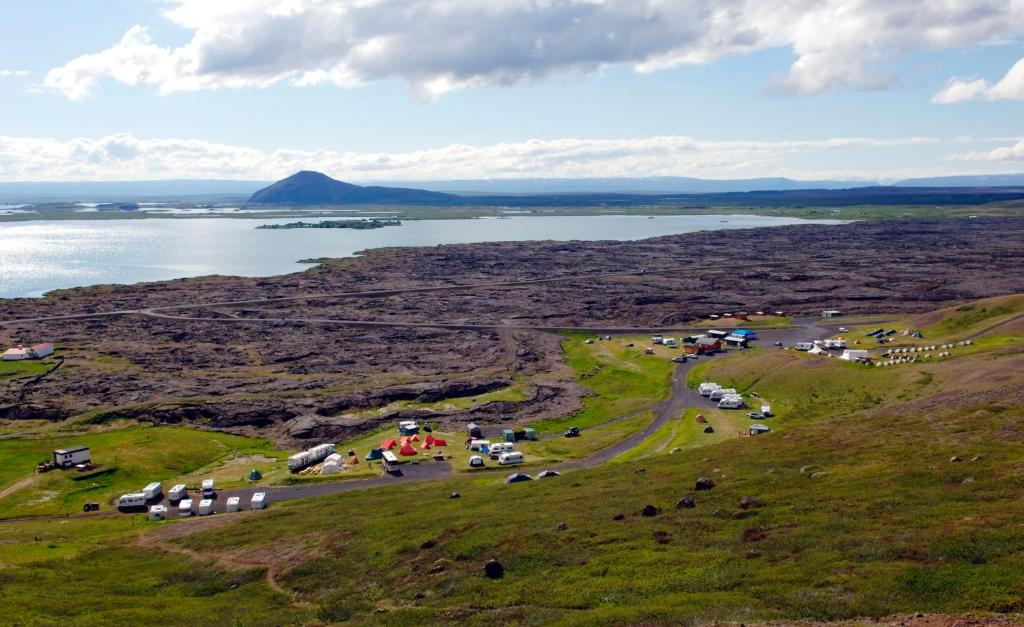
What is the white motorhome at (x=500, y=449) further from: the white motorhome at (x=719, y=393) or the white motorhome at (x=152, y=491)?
the white motorhome at (x=152, y=491)

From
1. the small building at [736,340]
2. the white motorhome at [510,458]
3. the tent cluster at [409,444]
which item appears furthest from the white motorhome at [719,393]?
the small building at [736,340]

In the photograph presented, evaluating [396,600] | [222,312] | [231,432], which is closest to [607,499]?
[396,600]

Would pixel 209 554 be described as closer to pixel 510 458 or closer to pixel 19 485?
pixel 510 458

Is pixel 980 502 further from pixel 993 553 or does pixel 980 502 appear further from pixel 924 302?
pixel 924 302

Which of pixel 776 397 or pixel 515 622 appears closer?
pixel 515 622

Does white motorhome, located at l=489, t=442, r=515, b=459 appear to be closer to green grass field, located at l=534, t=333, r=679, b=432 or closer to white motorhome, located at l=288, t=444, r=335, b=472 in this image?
green grass field, located at l=534, t=333, r=679, b=432

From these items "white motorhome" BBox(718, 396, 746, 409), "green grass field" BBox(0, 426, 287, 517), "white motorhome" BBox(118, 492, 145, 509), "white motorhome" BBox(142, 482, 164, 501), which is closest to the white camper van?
"green grass field" BBox(0, 426, 287, 517)

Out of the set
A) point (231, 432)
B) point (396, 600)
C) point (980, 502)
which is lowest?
point (231, 432)
